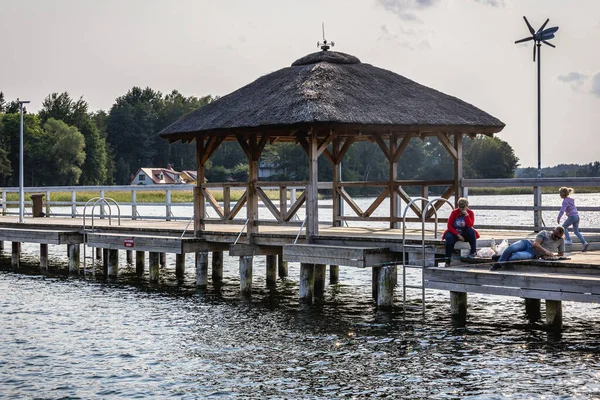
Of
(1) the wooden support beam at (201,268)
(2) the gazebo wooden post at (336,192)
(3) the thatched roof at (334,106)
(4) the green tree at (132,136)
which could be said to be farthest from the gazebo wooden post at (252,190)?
(4) the green tree at (132,136)

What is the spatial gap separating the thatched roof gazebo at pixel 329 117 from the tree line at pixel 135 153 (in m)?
64.4

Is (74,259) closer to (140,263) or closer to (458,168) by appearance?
(140,263)

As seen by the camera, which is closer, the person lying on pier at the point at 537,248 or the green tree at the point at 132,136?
the person lying on pier at the point at 537,248

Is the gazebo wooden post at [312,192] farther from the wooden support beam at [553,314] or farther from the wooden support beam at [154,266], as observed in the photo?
the wooden support beam at [154,266]

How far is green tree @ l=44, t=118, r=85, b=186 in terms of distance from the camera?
107 meters

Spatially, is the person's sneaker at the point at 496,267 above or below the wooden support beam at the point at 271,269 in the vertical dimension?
above

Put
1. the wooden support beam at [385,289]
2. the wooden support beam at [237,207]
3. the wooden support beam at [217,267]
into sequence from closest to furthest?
1. the wooden support beam at [385,289]
2. the wooden support beam at [237,207]
3. the wooden support beam at [217,267]

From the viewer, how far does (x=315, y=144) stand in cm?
2078

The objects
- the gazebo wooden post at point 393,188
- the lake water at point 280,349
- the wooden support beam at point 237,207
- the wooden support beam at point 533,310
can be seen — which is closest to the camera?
the lake water at point 280,349

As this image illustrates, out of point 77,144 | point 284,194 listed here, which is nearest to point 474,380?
point 284,194

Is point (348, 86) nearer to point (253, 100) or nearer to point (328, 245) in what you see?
point (253, 100)

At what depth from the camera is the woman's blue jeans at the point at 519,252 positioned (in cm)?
1661

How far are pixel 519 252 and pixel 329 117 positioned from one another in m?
5.45

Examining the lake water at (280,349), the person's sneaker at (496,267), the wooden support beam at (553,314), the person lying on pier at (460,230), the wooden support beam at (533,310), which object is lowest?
the lake water at (280,349)
